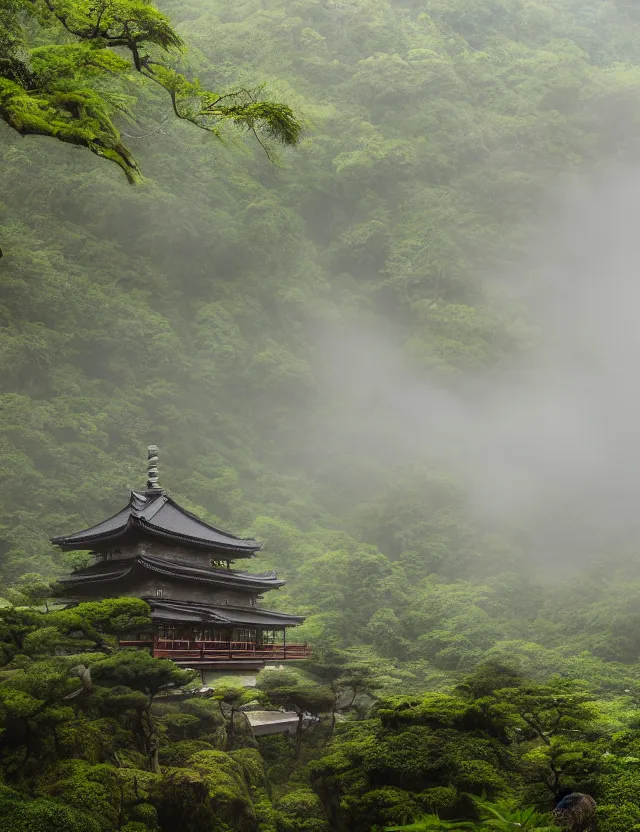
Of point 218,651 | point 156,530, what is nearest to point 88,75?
point 156,530

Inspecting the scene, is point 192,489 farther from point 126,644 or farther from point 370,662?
point 126,644

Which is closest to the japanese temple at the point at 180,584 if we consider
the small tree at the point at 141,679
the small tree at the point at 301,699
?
the small tree at the point at 301,699

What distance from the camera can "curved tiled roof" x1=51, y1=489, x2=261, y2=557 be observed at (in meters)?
20.8

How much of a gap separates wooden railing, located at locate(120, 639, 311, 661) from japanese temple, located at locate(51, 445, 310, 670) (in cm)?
2

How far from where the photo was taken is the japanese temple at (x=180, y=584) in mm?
19891

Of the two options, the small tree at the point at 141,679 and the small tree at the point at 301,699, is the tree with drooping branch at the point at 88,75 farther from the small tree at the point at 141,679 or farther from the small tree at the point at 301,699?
the small tree at the point at 301,699

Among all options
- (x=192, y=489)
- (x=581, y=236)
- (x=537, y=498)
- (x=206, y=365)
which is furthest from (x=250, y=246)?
(x=581, y=236)

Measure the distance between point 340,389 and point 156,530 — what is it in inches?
1667

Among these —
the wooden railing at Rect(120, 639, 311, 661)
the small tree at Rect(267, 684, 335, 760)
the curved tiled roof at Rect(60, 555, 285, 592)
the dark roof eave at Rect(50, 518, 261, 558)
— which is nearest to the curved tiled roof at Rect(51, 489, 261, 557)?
the dark roof eave at Rect(50, 518, 261, 558)

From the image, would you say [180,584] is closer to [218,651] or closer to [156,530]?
[156,530]

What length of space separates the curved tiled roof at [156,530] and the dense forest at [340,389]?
199 centimetres

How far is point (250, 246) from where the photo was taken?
195 ft

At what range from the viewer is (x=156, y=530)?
20594 millimetres

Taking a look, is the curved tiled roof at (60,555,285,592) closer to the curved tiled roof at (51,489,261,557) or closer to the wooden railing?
the curved tiled roof at (51,489,261,557)
